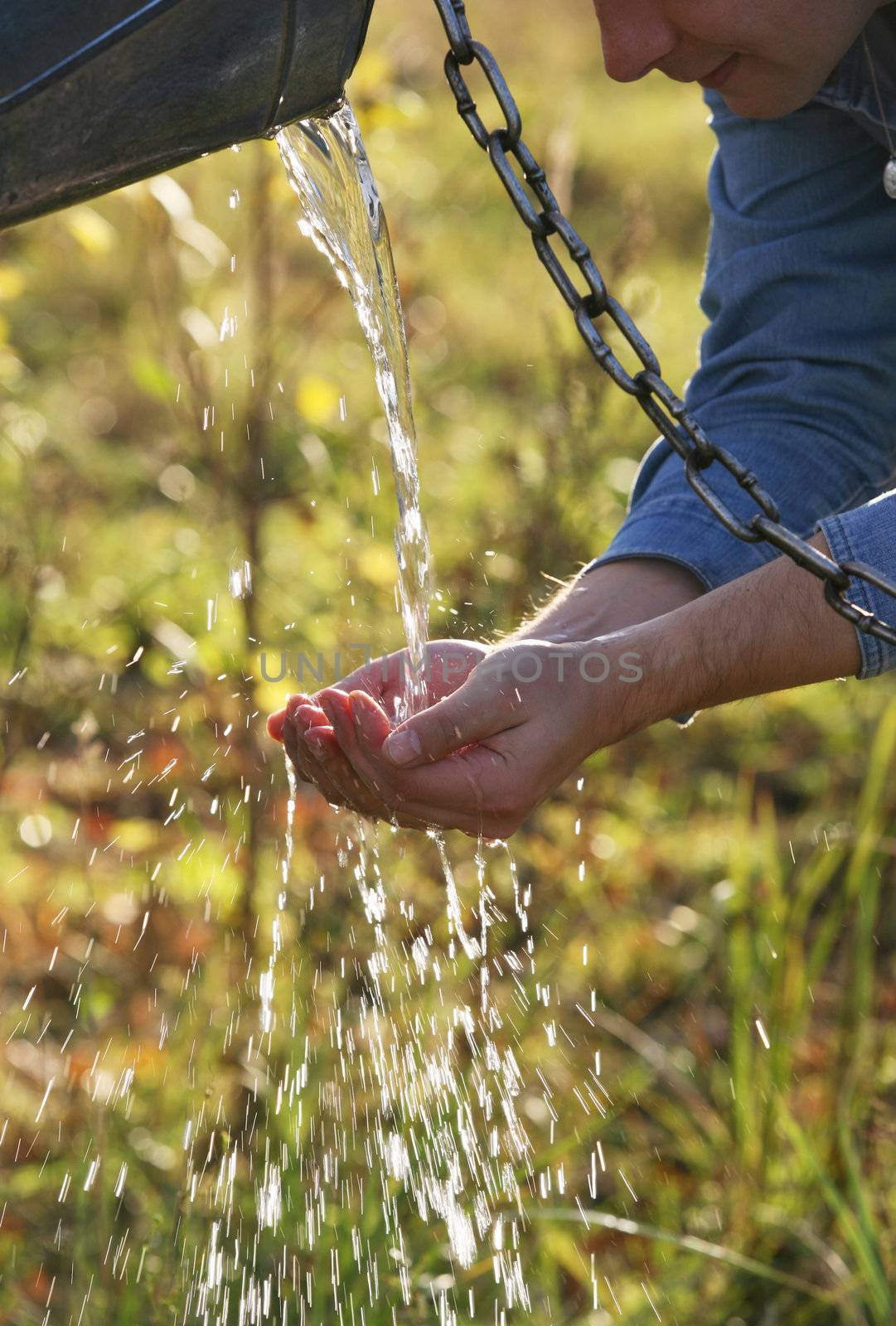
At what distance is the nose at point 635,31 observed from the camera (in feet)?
5.01

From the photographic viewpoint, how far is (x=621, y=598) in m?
1.80

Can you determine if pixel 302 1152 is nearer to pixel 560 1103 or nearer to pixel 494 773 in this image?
pixel 560 1103

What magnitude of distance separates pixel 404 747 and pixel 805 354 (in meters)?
0.73

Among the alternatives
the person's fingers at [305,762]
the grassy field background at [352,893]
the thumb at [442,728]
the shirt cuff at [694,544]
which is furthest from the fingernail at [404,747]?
the grassy field background at [352,893]

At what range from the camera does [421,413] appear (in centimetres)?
458

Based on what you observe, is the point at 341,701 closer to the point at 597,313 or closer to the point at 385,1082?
the point at 597,313

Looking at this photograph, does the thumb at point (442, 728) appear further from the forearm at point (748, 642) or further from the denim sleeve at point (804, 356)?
the denim sleeve at point (804, 356)

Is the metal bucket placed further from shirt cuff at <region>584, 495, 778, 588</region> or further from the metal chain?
shirt cuff at <region>584, 495, 778, 588</region>

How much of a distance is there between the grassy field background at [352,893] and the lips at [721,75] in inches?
27.2

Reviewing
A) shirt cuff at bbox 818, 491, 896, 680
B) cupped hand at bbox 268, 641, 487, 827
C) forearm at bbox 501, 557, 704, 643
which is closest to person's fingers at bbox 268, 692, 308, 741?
cupped hand at bbox 268, 641, 487, 827

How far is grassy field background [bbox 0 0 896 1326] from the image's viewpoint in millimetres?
2068

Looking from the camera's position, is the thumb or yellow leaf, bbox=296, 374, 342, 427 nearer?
the thumb

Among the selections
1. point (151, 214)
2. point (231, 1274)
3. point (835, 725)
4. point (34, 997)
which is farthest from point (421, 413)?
point (231, 1274)

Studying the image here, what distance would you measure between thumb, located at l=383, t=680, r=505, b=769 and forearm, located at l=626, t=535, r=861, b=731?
158 mm
